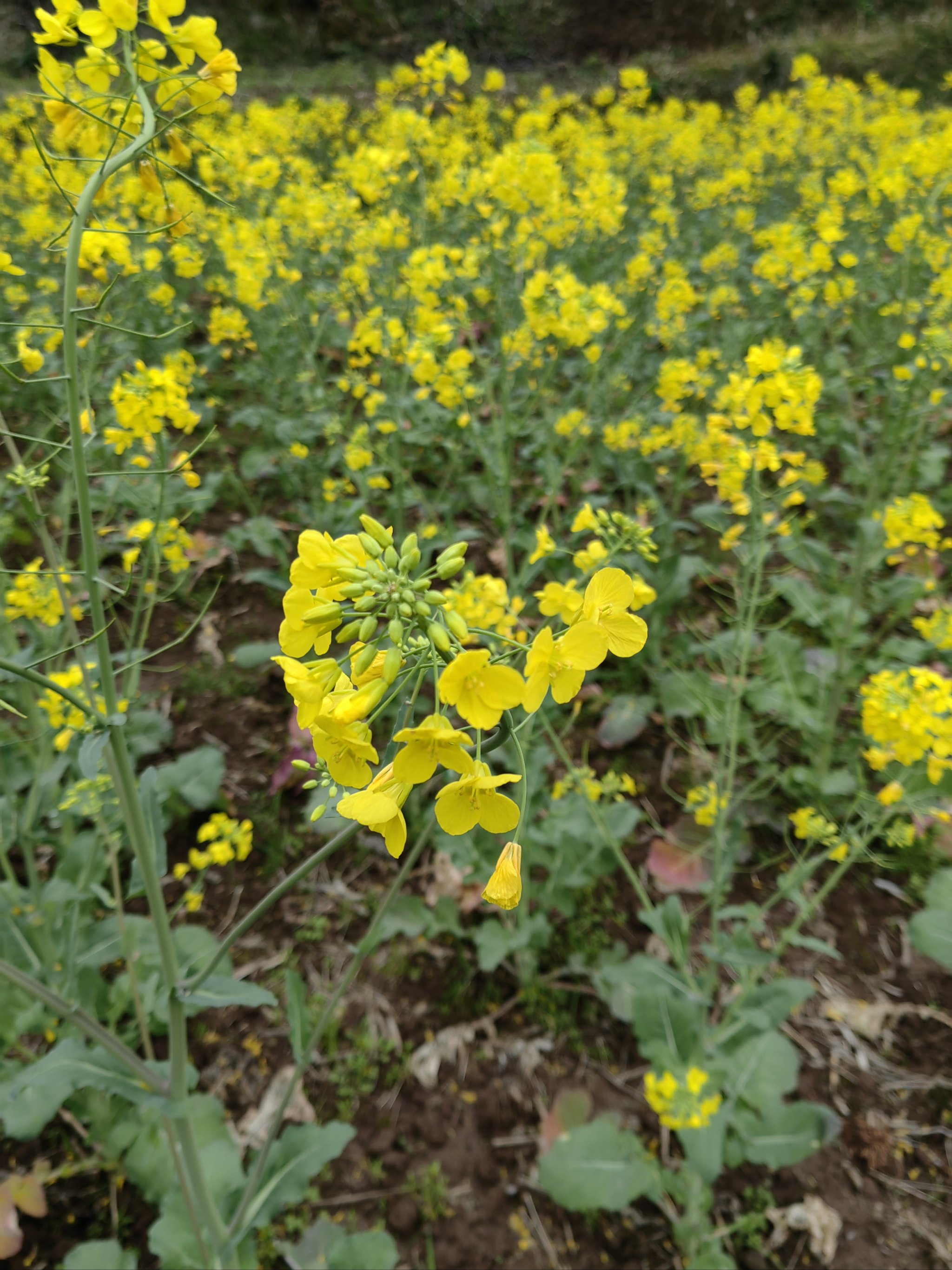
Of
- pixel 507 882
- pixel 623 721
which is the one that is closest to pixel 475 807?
pixel 507 882

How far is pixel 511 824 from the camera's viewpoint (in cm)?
111

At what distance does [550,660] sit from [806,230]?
3.68 metres

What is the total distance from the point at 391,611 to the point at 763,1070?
217 centimetres

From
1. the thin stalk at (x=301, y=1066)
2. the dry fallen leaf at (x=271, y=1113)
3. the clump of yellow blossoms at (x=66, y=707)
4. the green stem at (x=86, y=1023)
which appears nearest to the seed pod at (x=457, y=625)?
the thin stalk at (x=301, y=1066)

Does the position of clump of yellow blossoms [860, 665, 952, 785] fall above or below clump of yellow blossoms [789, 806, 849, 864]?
above

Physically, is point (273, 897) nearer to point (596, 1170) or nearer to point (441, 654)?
point (441, 654)

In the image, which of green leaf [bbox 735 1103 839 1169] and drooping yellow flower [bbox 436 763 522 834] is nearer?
drooping yellow flower [bbox 436 763 522 834]

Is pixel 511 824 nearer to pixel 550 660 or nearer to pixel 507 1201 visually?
pixel 550 660

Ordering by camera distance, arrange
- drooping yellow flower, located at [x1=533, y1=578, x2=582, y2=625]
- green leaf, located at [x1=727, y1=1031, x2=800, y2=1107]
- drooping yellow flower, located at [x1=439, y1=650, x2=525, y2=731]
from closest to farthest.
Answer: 1. drooping yellow flower, located at [x1=439, y1=650, x2=525, y2=731]
2. drooping yellow flower, located at [x1=533, y1=578, x2=582, y2=625]
3. green leaf, located at [x1=727, y1=1031, x2=800, y2=1107]

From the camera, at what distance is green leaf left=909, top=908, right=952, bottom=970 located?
88.7 inches

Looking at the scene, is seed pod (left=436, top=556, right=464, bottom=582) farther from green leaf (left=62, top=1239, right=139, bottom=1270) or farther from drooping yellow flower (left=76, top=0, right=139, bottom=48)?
green leaf (left=62, top=1239, right=139, bottom=1270)

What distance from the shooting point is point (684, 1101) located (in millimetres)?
1961

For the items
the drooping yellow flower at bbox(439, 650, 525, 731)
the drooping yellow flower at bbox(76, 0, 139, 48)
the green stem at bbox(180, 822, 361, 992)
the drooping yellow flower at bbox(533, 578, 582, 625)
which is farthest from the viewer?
the drooping yellow flower at bbox(533, 578, 582, 625)

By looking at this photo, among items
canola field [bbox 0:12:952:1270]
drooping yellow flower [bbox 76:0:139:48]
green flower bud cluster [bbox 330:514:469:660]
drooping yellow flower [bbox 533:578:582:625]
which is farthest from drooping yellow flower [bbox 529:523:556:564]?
drooping yellow flower [bbox 76:0:139:48]
